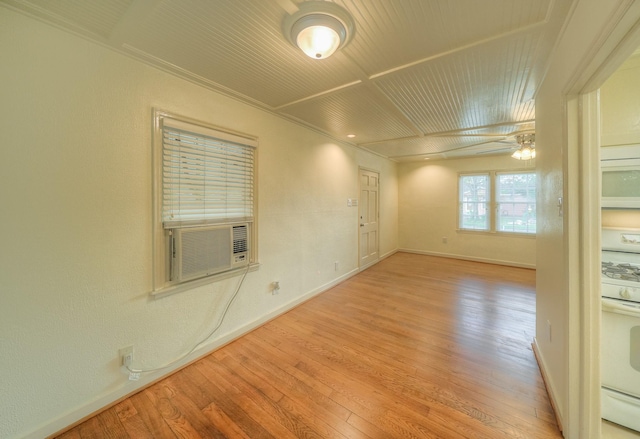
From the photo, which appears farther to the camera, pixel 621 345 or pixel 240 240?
pixel 240 240

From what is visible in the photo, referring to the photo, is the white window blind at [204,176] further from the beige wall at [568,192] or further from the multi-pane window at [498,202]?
the multi-pane window at [498,202]

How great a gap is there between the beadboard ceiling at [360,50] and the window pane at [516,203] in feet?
8.83

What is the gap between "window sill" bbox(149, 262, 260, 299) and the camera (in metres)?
1.80

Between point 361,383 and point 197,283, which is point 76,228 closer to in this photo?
point 197,283

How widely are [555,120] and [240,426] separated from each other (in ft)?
9.27

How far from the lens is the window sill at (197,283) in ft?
5.91

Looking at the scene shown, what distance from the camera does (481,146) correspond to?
4.31 metres

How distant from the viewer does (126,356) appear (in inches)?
64.9

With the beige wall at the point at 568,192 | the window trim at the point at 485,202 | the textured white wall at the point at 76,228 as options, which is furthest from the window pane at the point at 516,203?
the textured white wall at the point at 76,228

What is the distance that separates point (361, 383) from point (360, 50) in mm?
2473

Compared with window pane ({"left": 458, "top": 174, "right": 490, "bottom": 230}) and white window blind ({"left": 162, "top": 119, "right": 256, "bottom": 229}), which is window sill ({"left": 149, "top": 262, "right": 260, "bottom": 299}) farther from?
window pane ({"left": 458, "top": 174, "right": 490, "bottom": 230})

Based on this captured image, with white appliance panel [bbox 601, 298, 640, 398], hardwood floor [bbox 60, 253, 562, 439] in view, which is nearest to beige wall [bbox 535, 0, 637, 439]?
white appliance panel [bbox 601, 298, 640, 398]

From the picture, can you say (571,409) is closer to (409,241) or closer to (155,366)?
(155,366)

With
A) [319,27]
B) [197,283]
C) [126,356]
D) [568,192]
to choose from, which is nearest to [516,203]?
[568,192]
